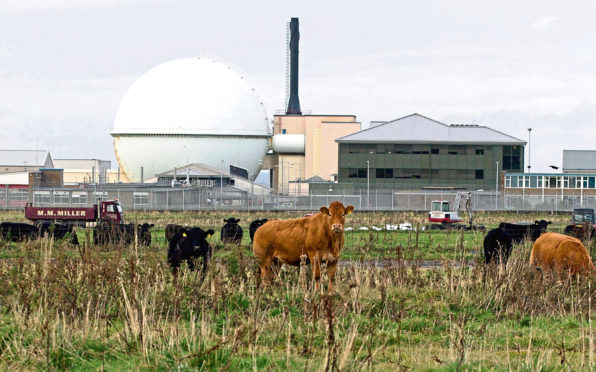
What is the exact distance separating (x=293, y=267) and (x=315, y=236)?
1766mm

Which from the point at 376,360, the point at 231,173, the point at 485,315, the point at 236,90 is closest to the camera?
the point at 376,360

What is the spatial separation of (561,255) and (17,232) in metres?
19.7

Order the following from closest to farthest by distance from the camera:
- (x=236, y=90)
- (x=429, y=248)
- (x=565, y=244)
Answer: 1. (x=565, y=244)
2. (x=429, y=248)
3. (x=236, y=90)

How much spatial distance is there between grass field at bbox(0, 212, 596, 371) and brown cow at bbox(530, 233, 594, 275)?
2.81ft

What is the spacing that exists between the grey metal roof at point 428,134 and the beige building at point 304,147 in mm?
11214

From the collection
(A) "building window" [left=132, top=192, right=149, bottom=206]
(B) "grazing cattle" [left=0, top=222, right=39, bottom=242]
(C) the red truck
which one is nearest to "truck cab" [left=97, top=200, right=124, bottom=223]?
(C) the red truck

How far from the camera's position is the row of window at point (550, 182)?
86.4m

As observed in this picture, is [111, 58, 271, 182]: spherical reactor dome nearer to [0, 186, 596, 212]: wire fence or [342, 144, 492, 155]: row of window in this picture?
[342, 144, 492, 155]: row of window

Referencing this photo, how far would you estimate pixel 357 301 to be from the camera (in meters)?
11.4

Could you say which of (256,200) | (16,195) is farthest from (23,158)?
(256,200)

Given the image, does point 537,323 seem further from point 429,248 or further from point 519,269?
point 429,248

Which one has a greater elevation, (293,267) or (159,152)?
(159,152)

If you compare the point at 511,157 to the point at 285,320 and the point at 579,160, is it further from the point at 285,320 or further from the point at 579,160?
the point at 285,320

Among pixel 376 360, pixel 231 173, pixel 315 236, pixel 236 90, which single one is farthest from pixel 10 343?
pixel 236 90
